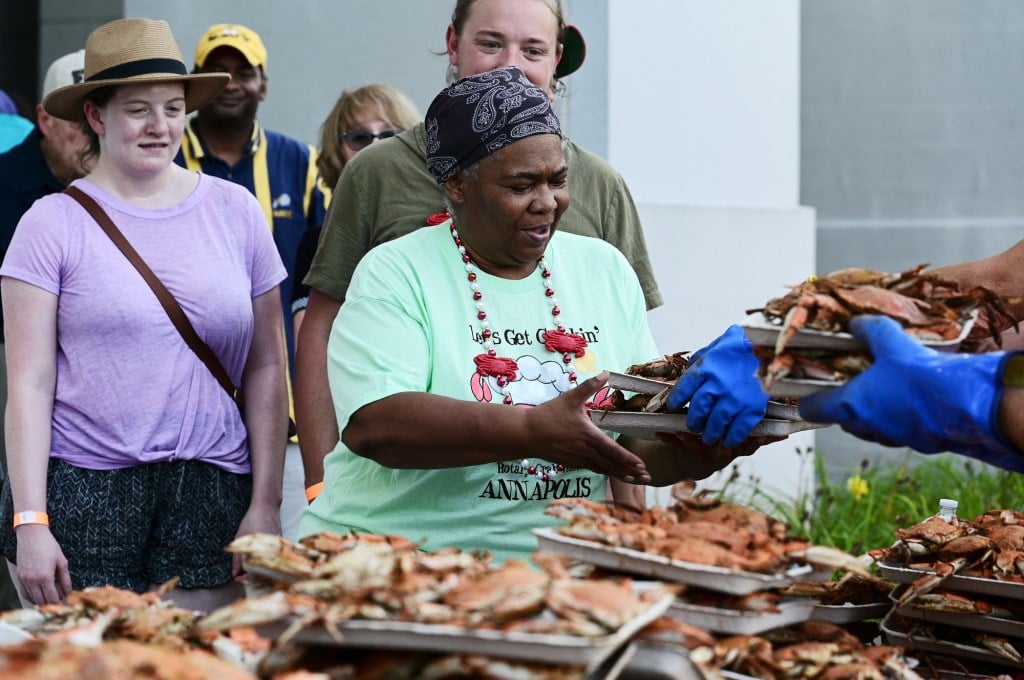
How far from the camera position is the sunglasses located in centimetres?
466

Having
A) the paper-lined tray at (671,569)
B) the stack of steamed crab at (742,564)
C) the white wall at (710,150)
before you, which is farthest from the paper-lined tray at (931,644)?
the white wall at (710,150)

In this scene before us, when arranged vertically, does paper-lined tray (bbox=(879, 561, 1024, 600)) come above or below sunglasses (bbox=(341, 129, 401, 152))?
below

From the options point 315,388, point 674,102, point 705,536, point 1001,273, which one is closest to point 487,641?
point 705,536

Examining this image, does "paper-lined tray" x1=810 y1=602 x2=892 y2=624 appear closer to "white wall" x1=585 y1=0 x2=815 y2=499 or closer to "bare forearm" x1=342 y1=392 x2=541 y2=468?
"bare forearm" x1=342 y1=392 x2=541 y2=468

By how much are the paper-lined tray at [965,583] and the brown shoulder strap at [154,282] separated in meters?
1.74

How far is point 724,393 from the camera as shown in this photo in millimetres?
2514

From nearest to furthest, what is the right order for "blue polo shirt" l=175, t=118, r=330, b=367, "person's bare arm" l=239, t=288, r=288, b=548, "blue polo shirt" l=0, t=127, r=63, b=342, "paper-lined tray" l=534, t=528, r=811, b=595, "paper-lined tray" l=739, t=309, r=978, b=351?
"paper-lined tray" l=534, t=528, r=811, b=595 → "paper-lined tray" l=739, t=309, r=978, b=351 → "person's bare arm" l=239, t=288, r=288, b=548 → "blue polo shirt" l=0, t=127, r=63, b=342 → "blue polo shirt" l=175, t=118, r=330, b=367

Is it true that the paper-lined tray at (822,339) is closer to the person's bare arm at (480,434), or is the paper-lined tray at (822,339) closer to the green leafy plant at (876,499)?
the person's bare arm at (480,434)

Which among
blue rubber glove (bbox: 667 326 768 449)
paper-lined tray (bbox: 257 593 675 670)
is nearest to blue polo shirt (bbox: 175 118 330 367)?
blue rubber glove (bbox: 667 326 768 449)

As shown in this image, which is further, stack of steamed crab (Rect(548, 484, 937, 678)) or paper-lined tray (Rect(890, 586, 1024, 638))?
paper-lined tray (Rect(890, 586, 1024, 638))

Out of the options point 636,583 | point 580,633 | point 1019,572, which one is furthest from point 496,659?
point 1019,572

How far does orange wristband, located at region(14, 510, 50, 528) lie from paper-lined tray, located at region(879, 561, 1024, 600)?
192 cm

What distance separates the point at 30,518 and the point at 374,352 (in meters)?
1.09

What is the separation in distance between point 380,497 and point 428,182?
969 millimetres
